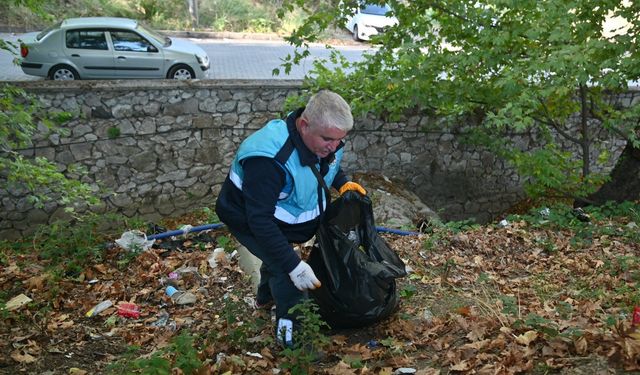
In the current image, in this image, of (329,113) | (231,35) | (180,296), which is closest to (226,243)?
(180,296)

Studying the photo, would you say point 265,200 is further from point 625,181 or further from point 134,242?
point 625,181

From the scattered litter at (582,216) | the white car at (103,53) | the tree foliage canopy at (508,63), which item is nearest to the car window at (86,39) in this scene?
the white car at (103,53)

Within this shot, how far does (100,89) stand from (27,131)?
332cm

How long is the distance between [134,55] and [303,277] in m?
9.17

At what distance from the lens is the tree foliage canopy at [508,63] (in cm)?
663

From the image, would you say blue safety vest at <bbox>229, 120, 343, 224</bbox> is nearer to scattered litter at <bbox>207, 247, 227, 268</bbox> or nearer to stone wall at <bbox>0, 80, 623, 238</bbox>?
scattered litter at <bbox>207, 247, 227, 268</bbox>

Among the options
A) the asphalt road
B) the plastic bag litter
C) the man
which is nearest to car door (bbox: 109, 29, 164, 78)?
the asphalt road

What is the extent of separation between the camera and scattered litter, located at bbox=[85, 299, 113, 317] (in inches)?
191

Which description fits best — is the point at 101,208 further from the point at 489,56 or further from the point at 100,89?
the point at 489,56

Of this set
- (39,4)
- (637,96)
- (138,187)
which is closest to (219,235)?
(39,4)

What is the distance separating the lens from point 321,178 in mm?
3494

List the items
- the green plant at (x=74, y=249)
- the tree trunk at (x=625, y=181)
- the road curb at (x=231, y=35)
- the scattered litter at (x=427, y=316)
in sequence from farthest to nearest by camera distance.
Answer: the road curb at (x=231, y=35) < the tree trunk at (x=625, y=181) < the green plant at (x=74, y=249) < the scattered litter at (x=427, y=316)

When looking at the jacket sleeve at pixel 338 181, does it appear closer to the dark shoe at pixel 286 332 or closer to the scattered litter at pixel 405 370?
the dark shoe at pixel 286 332

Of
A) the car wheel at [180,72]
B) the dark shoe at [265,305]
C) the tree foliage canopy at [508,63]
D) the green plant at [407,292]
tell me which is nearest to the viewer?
the dark shoe at [265,305]
